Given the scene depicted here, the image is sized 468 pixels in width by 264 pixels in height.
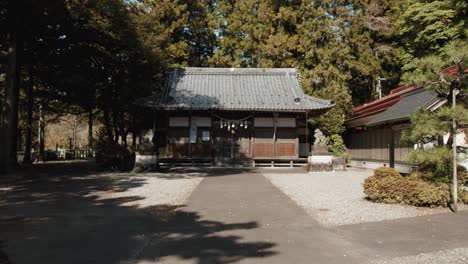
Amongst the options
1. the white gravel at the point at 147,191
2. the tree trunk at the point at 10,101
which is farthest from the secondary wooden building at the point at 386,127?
the tree trunk at the point at 10,101

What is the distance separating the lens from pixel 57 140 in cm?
4400

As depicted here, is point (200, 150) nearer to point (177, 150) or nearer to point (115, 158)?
point (177, 150)

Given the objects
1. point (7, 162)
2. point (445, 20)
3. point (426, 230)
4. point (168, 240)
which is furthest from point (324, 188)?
point (445, 20)

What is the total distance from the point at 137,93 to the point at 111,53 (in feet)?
8.95

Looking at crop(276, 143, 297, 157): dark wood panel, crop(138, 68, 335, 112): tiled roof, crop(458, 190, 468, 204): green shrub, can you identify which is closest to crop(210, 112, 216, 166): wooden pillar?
crop(138, 68, 335, 112): tiled roof

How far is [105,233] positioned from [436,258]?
4.97 m

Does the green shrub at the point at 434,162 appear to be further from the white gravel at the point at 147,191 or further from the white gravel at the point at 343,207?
the white gravel at the point at 147,191

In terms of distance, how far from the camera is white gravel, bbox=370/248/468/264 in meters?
4.76

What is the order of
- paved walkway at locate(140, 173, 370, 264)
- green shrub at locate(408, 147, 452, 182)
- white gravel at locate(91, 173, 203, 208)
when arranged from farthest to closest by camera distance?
white gravel at locate(91, 173, 203, 208) < green shrub at locate(408, 147, 452, 182) < paved walkway at locate(140, 173, 370, 264)

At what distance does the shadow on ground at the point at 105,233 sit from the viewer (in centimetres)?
502

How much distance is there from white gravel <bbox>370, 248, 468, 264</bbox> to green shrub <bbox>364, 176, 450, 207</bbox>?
326 cm

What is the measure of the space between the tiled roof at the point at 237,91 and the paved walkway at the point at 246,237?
39.8 feet

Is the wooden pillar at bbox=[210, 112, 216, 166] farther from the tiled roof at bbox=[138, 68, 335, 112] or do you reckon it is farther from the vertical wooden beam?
the tiled roof at bbox=[138, 68, 335, 112]

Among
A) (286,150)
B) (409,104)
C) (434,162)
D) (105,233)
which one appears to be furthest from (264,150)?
(105,233)
